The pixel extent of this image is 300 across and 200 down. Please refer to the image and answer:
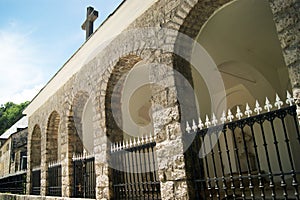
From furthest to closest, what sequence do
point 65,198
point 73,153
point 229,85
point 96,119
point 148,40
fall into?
point 229,85, point 73,153, point 65,198, point 96,119, point 148,40

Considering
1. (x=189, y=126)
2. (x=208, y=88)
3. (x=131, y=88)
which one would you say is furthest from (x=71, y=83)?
(x=189, y=126)

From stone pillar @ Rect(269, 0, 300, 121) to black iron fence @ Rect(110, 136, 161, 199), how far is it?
2198mm

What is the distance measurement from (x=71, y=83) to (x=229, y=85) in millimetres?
4195

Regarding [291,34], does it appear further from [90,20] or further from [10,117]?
[10,117]

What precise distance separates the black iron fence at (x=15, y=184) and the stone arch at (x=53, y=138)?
2.34 m

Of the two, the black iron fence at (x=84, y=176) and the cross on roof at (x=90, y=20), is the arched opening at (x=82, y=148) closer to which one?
the black iron fence at (x=84, y=176)

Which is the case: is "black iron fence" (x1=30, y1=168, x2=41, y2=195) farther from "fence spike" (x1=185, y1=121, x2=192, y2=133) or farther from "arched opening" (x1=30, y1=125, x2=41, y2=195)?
"fence spike" (x1=185, y1=121, x2=192, y2=133)

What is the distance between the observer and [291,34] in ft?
8.27

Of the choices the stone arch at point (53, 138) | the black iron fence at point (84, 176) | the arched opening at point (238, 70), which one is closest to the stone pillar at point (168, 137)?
the arched opening at point (238, 70)

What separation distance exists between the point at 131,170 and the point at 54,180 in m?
3.40

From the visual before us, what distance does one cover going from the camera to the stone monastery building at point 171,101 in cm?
301

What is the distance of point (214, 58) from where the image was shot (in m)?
5.29

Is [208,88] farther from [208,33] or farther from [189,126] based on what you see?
[189,126]

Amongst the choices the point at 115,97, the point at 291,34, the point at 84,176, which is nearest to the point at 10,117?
the point at 84,176
